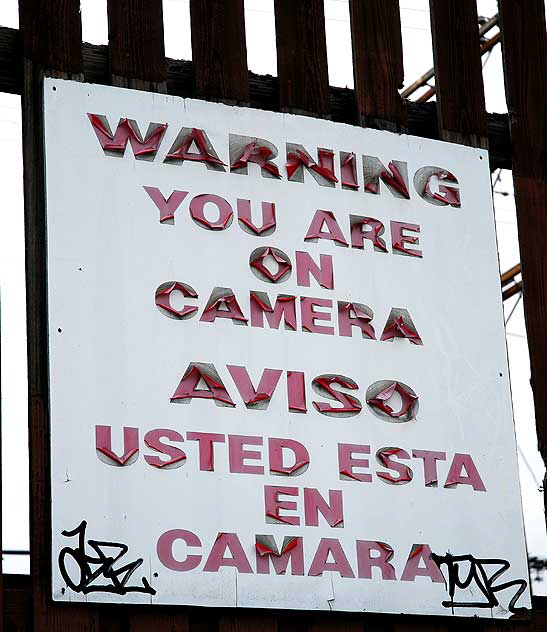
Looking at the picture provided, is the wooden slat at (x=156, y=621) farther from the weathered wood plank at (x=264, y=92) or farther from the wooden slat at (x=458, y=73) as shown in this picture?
the wooden slat at (x=458, y=73)

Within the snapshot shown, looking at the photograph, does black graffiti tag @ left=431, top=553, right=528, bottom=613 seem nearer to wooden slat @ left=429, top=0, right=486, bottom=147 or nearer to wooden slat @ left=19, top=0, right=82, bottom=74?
wooden slat @ left=429, top=0, right=486, bottom=147

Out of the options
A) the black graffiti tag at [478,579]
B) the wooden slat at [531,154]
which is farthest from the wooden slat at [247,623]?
the wooden slat at [531,154]

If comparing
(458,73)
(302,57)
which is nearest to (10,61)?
(302,57)

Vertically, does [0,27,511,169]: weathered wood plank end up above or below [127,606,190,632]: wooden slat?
above

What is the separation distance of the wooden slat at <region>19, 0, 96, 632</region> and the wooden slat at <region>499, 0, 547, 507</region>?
2.25m

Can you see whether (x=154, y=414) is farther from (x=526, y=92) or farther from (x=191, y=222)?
(x=526, y=92)

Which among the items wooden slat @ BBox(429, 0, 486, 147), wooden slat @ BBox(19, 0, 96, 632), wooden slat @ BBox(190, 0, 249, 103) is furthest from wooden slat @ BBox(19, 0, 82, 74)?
wooden slat @ BBox(429, 0, 486, 147)

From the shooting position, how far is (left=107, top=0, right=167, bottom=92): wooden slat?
22.1 feet

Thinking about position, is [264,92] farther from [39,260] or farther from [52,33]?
[39,260]

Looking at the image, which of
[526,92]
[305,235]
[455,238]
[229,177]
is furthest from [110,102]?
[526,92]

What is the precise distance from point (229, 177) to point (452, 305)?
1.18 metres

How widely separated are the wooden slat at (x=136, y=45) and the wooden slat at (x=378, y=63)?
3.27 ft

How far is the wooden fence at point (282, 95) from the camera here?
5.91 meters

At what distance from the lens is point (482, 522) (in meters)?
6.60
